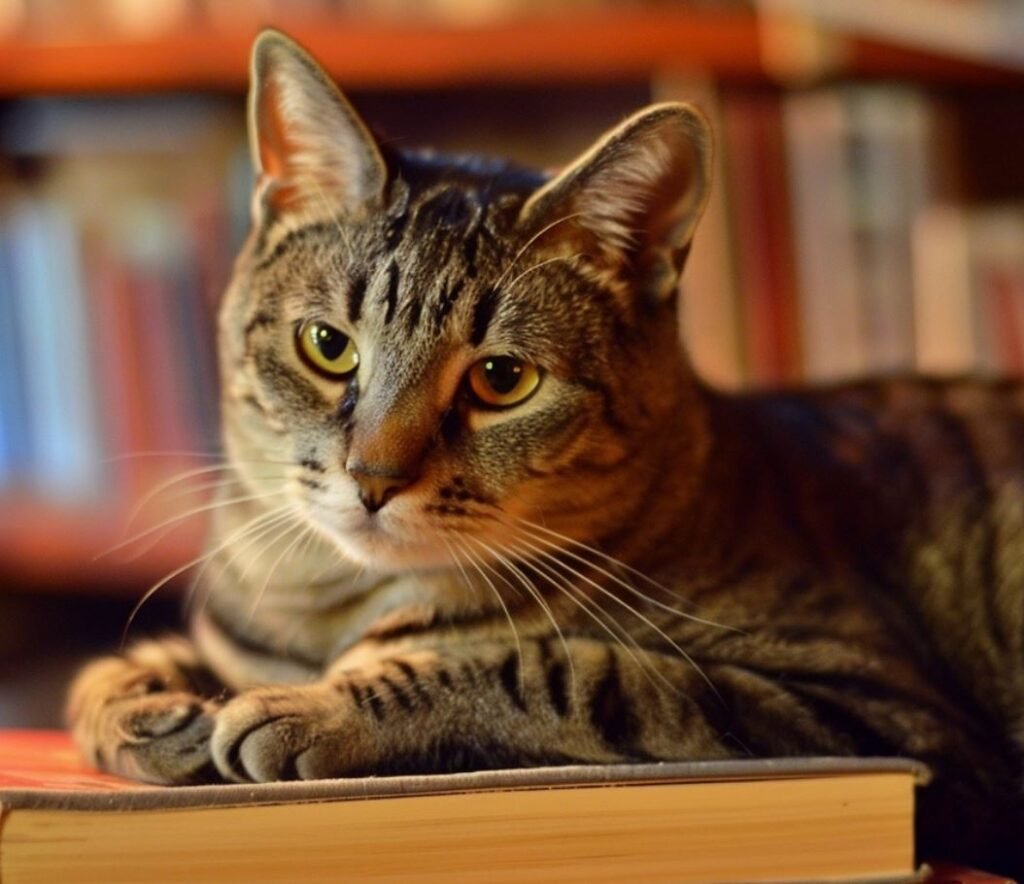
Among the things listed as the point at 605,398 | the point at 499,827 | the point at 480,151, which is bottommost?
the point at 499,827

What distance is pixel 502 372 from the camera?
0.89 m

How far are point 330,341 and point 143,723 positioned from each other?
29 centimetres

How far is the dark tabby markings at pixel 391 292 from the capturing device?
888 millimetres

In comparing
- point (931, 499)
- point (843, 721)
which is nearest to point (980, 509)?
point (931, 499)

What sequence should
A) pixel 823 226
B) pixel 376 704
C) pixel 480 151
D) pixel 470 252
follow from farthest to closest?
pixel 480 151
pixel 823 226
pixel 470 252
pixel 376 704

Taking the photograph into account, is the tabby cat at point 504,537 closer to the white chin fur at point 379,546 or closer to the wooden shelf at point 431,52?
the white chin fur at point 379,546

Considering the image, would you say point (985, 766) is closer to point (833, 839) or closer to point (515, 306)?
point (833, 839)

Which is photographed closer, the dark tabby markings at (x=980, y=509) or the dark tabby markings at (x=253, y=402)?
the dark tabby markings at (x=253, y=402)

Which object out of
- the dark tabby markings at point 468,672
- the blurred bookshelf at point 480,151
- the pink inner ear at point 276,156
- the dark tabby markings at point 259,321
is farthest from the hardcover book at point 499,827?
the blurred bookshelf at point 480,151

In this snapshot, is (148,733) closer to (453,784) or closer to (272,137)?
(453,784)

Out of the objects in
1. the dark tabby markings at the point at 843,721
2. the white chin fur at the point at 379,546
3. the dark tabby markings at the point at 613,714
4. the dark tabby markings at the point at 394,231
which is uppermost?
the dark tabby markings at the point at 394,231

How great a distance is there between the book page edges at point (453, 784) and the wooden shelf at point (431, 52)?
1031 millimetres

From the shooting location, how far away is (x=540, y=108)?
5.85ft

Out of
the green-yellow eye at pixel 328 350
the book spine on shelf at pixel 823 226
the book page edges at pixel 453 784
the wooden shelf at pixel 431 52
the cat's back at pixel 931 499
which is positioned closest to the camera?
the book page edges at pixel 453 784
